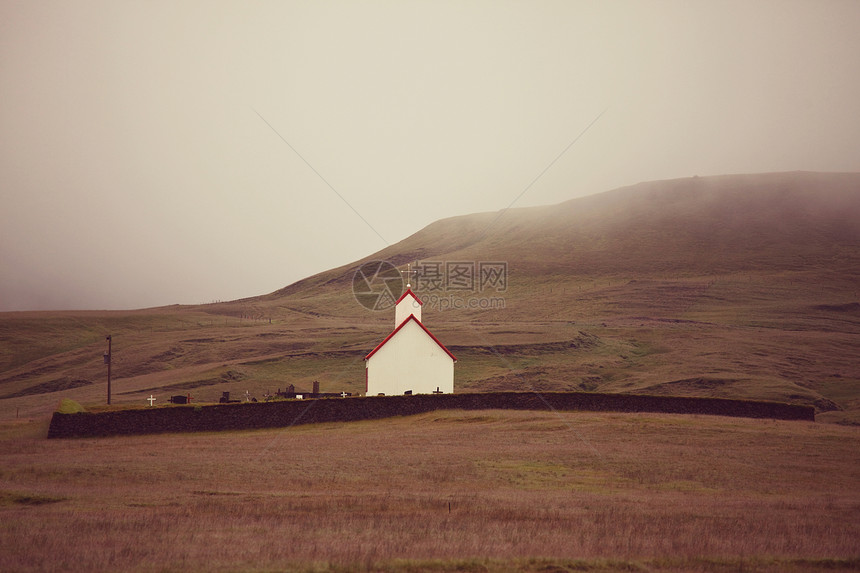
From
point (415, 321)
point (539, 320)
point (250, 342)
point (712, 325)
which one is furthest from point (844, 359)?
point (250, 342)

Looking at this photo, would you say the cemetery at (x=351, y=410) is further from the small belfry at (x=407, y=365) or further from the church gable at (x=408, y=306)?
the church gable at (x=408, y=306)

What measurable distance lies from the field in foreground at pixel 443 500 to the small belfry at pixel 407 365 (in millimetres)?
13403

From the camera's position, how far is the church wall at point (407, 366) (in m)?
51.3

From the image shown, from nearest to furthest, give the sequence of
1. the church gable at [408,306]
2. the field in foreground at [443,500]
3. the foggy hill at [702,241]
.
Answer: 1. the field in foreground at [443,500]
2. the church gable at [408,306]
3. the foggy hill at [702,241]

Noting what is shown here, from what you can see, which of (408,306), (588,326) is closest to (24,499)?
(408,306)

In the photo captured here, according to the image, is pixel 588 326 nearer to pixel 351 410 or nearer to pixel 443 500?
pixel 351 410

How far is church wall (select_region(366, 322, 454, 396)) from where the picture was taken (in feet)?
168

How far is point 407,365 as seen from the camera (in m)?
51.5

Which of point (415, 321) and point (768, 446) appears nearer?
point (768, 446)

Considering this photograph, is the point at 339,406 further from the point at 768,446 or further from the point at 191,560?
the point at 191,560

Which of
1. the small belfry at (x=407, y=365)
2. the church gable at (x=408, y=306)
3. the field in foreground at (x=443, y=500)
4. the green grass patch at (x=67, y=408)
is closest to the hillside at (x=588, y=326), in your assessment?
the church gable at (x=408, y=306)

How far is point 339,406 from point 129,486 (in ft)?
67.2

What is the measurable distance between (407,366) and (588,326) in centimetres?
5864

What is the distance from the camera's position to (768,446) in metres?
31.7
